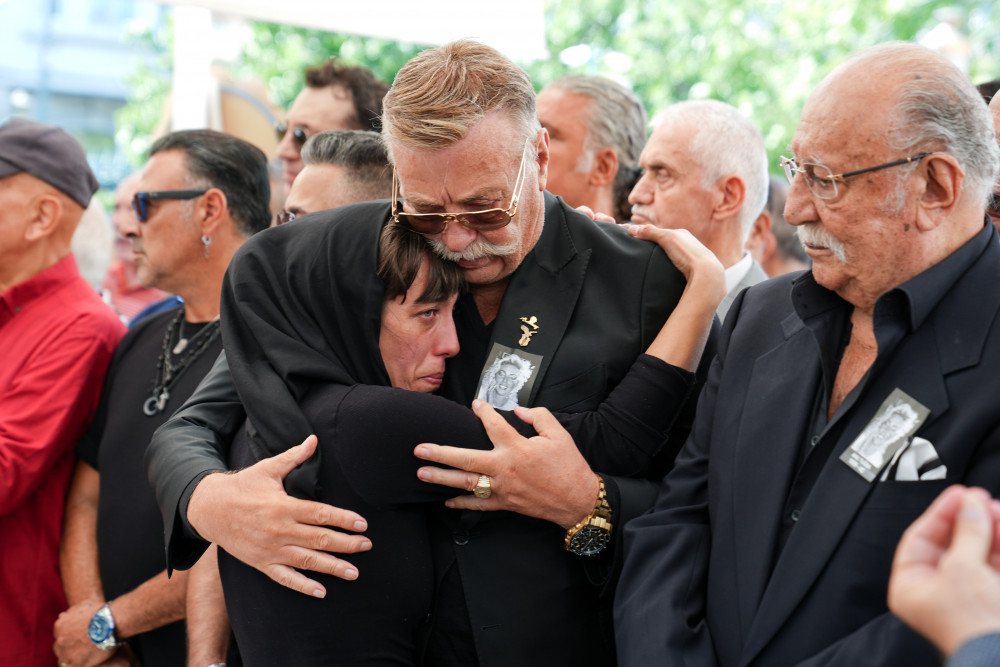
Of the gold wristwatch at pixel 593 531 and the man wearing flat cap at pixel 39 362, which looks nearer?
the gold wristwatch at pixel 593 531

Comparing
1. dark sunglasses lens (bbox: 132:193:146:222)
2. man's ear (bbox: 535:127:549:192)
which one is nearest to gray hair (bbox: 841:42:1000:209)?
man's ear (bbox: 535:127:549:192)

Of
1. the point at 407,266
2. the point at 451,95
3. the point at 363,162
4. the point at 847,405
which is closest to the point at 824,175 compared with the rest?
the point at 847,405

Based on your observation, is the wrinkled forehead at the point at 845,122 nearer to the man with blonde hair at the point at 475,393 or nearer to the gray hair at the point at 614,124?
the man with blonde hair at the point at 475,393

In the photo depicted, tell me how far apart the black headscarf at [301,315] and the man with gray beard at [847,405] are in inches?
34.4

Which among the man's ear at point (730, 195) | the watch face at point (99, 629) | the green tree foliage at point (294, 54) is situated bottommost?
the green tree foliage at point (294, 54)

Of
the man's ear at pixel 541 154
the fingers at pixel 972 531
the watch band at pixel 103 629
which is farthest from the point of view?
the watch band at pixel 103 629

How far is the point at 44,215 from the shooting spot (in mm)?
3842

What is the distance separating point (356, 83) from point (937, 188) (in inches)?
131

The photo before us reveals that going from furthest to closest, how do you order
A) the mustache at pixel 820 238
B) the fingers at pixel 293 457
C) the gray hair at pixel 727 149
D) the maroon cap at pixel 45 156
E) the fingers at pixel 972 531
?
1. the gray hair at pixel 727 149
2. the maroon cap at pixel 45 156
3. the fingers at pixel 293 457
4. the mustache at pixel 820 238
5. the fingers at pixel 972 531

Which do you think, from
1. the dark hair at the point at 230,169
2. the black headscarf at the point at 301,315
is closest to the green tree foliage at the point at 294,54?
the dark hair at the point at 230,169

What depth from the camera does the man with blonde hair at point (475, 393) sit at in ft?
7.39

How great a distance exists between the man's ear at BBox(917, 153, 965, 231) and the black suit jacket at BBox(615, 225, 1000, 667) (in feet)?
0.35

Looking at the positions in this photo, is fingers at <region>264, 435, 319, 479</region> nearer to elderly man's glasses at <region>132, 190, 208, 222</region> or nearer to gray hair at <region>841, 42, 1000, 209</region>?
gray hair at <region>841, 42, 1000, 209</region>

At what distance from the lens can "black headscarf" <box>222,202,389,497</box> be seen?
2369mm
